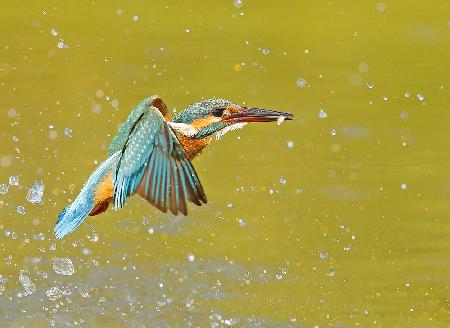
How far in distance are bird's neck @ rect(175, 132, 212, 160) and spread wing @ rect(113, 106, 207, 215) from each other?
0.57 feet

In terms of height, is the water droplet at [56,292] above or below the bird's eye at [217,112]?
below

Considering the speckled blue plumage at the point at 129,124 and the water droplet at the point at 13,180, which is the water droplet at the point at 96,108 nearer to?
the water droplet at the point at 13,180

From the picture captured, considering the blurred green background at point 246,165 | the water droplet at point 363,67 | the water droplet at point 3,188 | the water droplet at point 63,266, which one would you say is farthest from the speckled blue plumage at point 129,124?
the water droplet at point 363,67

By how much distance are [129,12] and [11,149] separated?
3.61 ft

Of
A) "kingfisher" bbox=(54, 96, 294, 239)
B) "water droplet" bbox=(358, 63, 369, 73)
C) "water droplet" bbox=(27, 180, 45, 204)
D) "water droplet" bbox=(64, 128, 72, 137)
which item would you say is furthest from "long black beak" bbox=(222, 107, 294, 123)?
"water droplet" bbox=(358, 63, 369, 73)

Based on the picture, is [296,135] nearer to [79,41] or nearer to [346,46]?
[346,46]

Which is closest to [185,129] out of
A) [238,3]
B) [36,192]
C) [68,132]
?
[36,192]

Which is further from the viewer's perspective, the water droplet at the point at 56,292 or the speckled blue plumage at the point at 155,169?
the water droplet at the point at 56,292

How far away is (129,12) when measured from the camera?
6.12 m

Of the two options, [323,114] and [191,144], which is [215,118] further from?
[323,114]

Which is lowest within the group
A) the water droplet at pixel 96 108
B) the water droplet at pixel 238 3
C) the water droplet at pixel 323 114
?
the water droplet at pixel 96 108

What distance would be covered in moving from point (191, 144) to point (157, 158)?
0.86 feet

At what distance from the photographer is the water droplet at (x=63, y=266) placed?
15.7 ft

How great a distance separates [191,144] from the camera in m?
3.67
